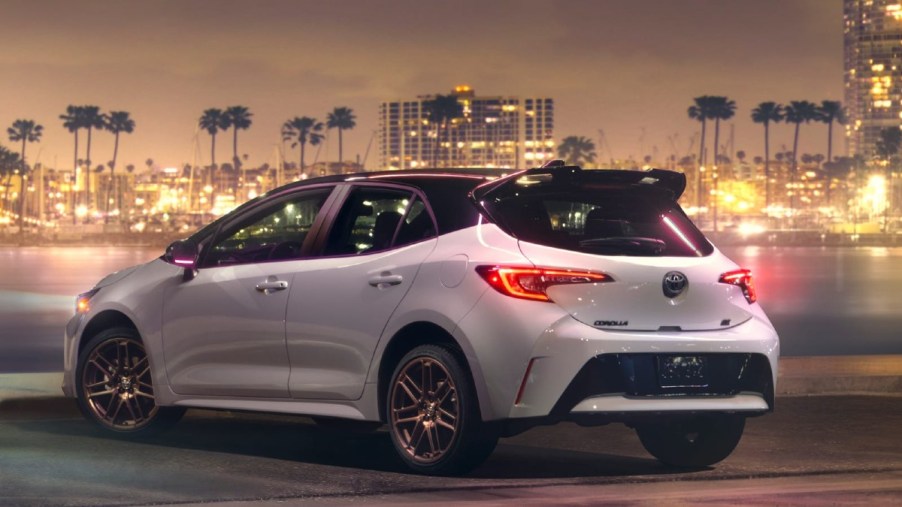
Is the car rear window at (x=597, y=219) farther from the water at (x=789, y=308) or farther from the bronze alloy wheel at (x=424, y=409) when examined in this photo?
the water at (x=789, y=308)

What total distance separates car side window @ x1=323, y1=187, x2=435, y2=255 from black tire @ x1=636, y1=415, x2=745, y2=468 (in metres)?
1.68

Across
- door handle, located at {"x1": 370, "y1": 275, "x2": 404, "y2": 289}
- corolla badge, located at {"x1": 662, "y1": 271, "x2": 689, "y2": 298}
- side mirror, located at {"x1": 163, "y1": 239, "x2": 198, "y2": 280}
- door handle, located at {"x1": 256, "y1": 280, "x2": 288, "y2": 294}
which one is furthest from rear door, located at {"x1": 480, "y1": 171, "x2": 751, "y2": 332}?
side mirror, located at {"x1": 163, "y1": 239, "x2": 198, "y2": 280}

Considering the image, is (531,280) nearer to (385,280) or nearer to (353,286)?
(385,280)

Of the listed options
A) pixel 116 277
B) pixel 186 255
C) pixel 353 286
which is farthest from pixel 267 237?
pixel 353 286

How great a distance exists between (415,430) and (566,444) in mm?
1781

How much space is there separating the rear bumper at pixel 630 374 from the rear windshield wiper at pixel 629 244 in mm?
466

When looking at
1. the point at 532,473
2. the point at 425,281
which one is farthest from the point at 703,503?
the point at 425,281

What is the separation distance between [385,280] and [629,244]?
133cm

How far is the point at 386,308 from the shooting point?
8.76 meters

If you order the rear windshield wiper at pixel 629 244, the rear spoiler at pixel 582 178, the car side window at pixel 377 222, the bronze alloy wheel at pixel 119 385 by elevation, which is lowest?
the bronze alloy wheel at pixel 119 385

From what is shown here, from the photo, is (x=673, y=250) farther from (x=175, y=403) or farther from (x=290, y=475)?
(x=175, y=403)

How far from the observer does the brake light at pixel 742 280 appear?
8562 millimetres

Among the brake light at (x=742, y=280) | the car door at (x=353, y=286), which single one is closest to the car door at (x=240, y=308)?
the car door at (x=353, y=286)

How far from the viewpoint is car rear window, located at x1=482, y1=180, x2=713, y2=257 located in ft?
27.5
